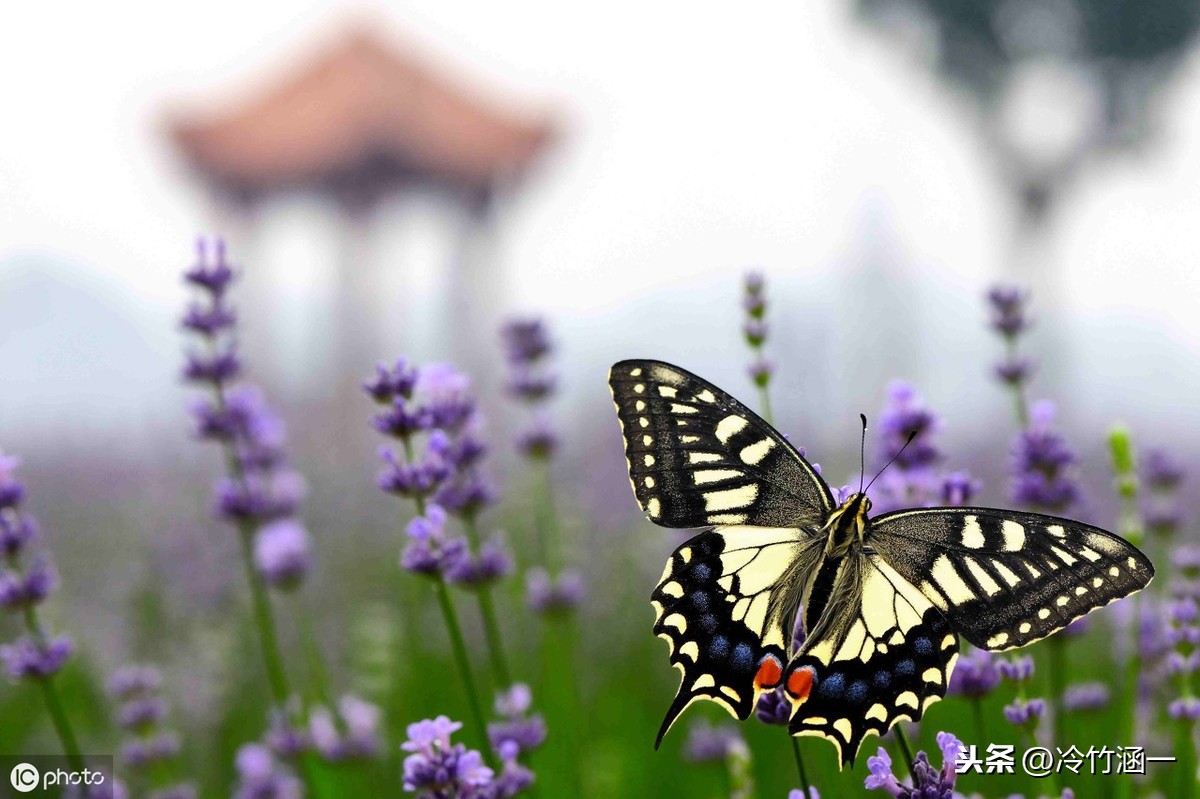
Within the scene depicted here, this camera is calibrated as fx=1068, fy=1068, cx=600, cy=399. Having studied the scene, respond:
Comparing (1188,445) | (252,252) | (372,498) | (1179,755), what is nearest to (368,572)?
(372,498)

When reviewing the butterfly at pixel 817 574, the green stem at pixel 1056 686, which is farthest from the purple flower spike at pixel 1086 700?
the butterfly at pixel 817 574

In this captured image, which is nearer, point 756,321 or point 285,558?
point 756,321

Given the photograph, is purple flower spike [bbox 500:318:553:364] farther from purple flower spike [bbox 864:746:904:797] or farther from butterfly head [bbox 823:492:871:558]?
purple flower spike [bbox 864:746:904:797]

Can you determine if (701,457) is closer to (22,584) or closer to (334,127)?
(22,584)

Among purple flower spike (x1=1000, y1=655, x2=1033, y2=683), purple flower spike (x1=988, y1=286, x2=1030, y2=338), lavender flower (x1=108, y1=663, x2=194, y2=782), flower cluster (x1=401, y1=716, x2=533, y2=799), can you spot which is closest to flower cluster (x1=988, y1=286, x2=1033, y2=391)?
purple flower spike (x1=988, y1=286, x2=1030, y2=338)

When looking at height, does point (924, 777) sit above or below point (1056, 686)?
above

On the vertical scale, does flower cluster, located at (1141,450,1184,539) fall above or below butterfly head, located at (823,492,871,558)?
below

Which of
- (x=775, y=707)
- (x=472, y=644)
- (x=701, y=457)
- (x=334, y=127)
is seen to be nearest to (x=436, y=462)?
(x=701, y=457)
